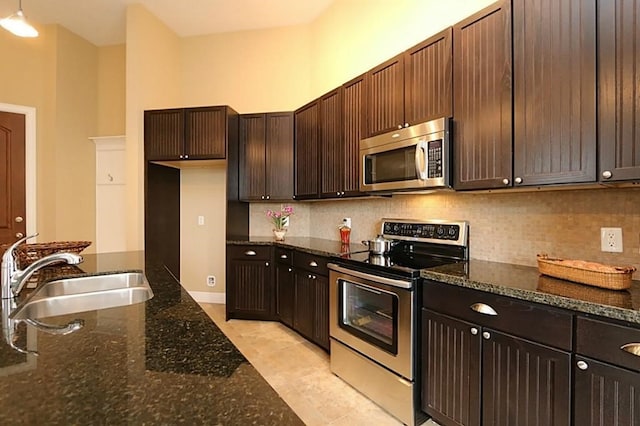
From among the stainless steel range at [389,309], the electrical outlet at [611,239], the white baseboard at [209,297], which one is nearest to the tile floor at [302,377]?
the stainless steel range at [389,309]

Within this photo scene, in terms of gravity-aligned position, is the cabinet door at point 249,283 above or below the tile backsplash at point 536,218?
below

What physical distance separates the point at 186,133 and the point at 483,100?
309cm

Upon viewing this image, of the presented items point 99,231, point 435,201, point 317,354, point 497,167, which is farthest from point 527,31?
point 99,231

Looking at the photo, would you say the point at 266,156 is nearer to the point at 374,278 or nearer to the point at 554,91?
the point at 374,278

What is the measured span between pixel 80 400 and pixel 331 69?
3.69m

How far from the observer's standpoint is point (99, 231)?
14.1 feet

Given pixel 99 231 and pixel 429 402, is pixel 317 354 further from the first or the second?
pixel 99 231

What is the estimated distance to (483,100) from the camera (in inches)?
71.4

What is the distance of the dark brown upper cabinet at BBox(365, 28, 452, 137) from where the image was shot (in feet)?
6.68

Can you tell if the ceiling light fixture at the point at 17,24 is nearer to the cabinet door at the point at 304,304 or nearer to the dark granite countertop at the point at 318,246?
the dark granite countertop at the point at 318,246

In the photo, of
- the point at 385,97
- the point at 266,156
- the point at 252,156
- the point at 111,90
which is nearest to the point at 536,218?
the point at 385,97

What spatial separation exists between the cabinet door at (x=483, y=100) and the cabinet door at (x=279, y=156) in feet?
6.79

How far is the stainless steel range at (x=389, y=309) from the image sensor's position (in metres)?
1.88

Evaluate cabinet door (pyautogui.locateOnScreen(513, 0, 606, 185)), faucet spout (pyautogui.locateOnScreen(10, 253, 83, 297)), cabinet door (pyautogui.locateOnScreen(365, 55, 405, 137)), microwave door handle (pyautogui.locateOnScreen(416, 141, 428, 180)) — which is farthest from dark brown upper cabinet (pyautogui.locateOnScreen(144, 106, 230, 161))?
cabinet door (pyautogui.locateOnScreen(513, 0, 606, 185))
